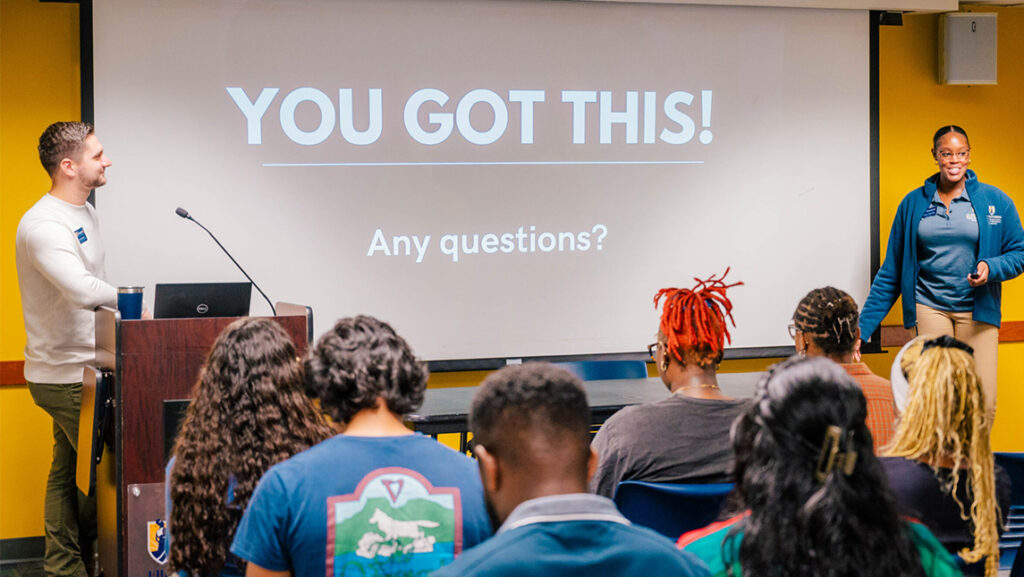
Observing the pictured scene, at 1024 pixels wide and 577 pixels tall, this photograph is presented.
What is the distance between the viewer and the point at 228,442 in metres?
1.95

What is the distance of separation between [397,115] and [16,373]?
1.97m

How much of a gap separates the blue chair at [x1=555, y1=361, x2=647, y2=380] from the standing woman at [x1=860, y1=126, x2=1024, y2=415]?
1.30m

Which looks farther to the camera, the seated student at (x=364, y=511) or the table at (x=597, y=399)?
the table at (x=597, y=399)

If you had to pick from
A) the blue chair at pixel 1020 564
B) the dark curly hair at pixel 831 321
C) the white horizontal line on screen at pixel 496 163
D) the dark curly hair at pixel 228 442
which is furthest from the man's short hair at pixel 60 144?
the blue chair at pixel 1020 564

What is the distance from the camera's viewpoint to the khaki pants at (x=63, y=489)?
3.71 m

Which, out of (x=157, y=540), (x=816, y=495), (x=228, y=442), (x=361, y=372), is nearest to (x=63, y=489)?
(x=157, y=540)

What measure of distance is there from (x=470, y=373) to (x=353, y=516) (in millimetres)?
3118

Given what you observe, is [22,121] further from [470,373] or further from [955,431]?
[955,431]

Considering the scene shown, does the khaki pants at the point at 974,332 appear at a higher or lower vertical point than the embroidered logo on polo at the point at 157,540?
higher

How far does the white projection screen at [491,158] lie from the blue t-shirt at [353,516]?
287cm

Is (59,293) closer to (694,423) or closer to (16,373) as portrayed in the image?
(16,373)

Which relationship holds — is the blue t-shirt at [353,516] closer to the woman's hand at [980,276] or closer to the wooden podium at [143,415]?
the wooden podium at [143,415]

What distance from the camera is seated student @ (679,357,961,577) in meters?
1.17

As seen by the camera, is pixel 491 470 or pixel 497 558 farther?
pixel 491 470
